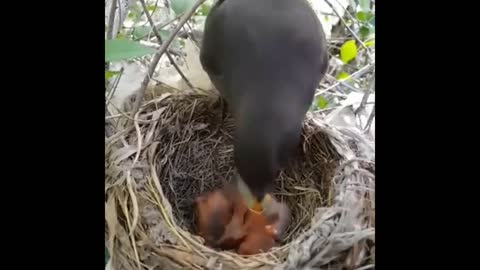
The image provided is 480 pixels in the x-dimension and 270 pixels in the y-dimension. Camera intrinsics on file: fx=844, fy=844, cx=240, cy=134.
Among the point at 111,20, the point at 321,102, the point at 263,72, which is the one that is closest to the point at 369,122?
the point at 321,102

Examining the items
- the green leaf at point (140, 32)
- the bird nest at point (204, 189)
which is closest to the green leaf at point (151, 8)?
the green leaf at point (140, 32)

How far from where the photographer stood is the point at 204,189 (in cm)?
136

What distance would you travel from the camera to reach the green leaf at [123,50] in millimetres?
1237

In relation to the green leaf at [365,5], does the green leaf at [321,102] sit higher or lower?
lower

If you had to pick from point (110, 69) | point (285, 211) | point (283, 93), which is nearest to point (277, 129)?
point (283, 93)

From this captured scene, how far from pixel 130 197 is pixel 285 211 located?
0.24 metres

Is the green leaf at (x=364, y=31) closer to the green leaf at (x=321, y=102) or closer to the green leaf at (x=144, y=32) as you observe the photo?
the green leaf at (x=321, y=102)

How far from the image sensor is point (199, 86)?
1.33 m

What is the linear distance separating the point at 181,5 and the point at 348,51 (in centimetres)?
27

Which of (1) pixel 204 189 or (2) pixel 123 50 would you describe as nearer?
(2) pixel 123 50

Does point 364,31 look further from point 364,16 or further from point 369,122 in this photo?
point 369,122

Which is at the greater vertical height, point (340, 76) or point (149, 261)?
point (340, 76)

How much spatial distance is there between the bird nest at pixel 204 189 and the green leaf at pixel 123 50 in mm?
114
